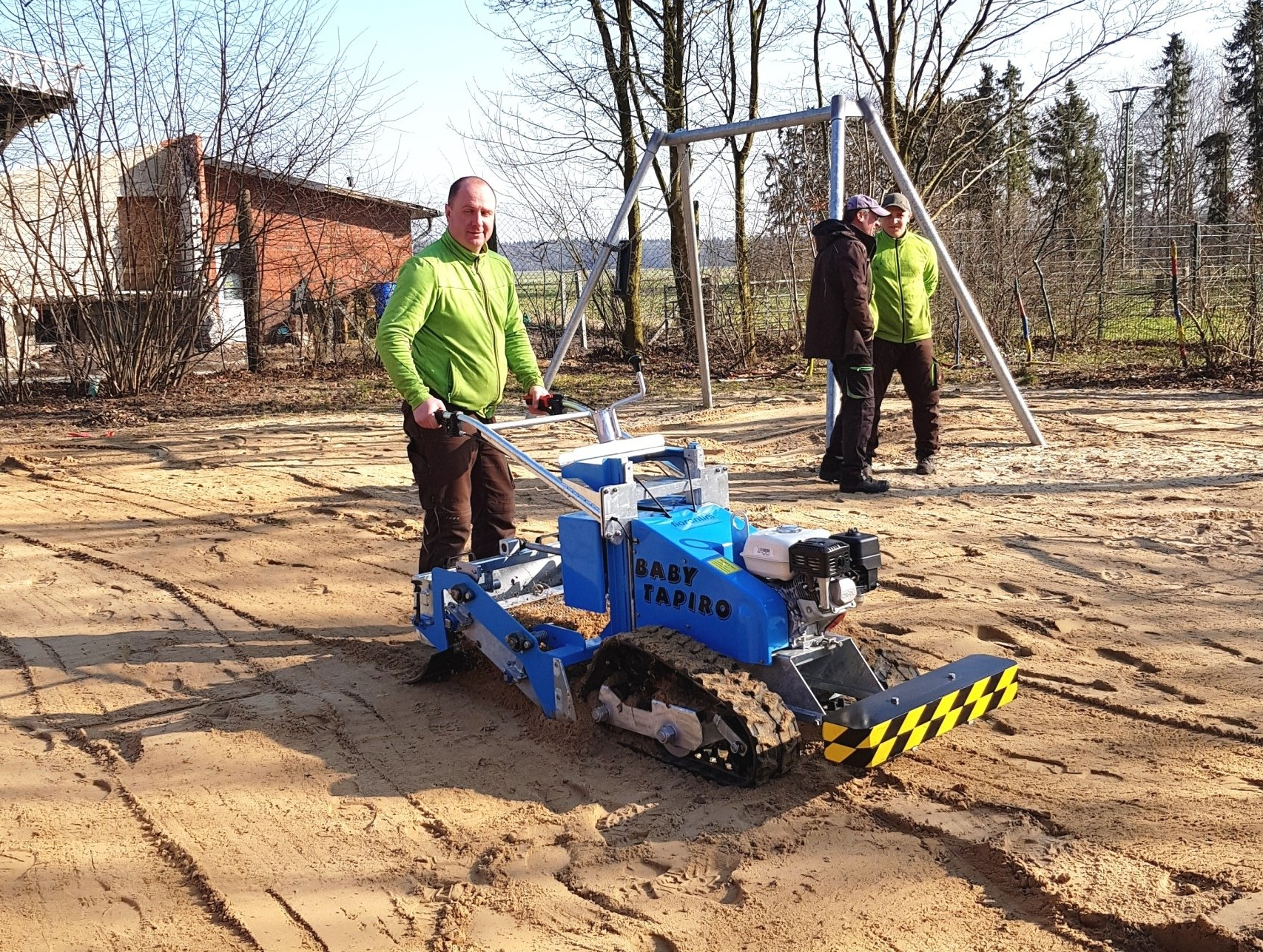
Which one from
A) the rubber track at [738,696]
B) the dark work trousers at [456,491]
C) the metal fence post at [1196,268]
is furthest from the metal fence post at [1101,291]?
the rubber track at [738,696]

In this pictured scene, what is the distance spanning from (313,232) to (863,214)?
12.2 metres

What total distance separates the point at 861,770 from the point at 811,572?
72 cm

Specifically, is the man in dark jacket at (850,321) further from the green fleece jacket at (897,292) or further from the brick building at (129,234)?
the brick building at (129,234)

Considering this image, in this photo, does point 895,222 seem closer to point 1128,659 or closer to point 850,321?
point 850,321

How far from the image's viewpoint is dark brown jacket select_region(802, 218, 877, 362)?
7.85 m

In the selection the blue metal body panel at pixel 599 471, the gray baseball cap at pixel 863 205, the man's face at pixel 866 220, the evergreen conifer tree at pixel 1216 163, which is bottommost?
the blue metal body panel at pixel 599 471

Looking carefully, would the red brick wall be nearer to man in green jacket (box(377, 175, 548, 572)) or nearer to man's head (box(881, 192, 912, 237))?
man's head (box(881, 192, 912, 237))

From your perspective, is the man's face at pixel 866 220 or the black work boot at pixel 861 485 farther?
the black work boot at pixel 861 485

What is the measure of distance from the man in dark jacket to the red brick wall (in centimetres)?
935

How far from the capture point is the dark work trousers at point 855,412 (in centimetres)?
800

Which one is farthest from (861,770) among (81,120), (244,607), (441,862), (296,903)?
(81,120)

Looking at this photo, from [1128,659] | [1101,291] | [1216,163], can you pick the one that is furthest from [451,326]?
[1216,163]

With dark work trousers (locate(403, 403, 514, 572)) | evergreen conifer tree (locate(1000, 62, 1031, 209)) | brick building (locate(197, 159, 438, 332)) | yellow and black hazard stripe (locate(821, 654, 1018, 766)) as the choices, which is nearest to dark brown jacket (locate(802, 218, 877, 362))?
dark work trousers (locate(403, 403, 514, 572))

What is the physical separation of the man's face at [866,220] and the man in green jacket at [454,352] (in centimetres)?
365
